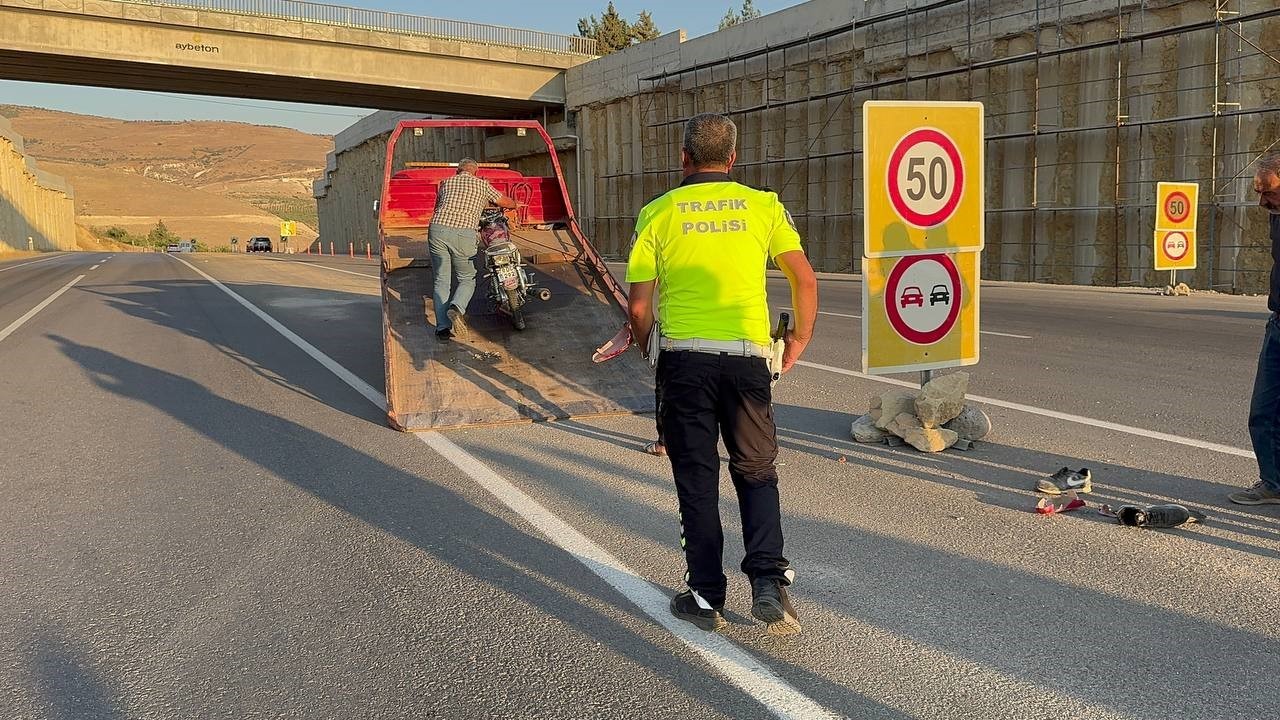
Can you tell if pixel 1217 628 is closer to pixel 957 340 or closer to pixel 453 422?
pixel 957 340

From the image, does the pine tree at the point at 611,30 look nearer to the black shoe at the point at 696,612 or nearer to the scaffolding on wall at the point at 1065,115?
the scaffolding on wall at the point at 1065,115

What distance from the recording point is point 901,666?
3.13 m

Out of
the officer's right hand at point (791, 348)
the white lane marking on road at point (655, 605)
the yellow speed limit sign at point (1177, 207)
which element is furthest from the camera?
the yellow speed limit sign at point (1177, 207)

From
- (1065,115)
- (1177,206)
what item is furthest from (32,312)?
(1065,115)

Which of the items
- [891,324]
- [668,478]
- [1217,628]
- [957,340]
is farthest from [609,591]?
[957,340]

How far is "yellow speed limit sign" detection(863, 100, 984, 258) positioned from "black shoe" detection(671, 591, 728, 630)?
3.00 meters

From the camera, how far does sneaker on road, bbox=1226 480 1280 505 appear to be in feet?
15.7

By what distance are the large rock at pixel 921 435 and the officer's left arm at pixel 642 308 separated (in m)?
3.00

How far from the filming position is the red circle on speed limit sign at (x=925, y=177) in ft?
19.6

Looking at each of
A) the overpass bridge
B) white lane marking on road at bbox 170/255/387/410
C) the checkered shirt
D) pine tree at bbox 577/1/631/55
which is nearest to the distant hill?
pine tree at bbox 577/1/631/55

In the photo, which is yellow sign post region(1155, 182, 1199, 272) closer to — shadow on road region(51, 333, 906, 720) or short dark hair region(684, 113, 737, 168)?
shadow on road region(51, 333, 906, 720)

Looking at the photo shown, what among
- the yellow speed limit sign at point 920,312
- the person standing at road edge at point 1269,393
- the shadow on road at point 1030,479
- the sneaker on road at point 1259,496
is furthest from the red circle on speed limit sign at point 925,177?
the sneaker on road at point 1259,496

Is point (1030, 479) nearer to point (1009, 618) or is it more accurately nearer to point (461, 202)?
point (1009, 618)

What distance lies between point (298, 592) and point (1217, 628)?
11.3 ft
